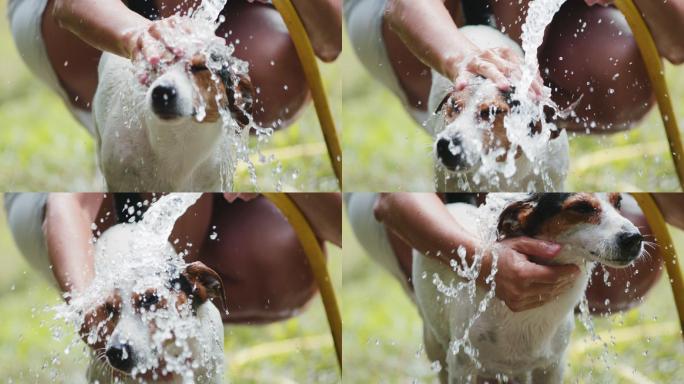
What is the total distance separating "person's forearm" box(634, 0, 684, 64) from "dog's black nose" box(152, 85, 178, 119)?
83 cm

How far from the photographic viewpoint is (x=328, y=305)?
2.24 metres

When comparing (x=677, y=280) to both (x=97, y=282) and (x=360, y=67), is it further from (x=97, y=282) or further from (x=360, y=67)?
(x=97, y=282)

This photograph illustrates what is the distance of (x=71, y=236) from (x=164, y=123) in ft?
0.87

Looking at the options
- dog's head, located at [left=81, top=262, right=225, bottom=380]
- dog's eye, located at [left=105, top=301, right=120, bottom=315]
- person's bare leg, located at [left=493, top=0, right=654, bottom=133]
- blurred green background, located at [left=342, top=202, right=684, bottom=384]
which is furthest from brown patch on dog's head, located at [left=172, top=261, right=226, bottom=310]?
person's bare leg, located at [left=493, top=0, right=654, bottom=133]

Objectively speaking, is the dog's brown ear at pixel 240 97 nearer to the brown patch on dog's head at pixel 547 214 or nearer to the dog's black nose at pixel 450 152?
the dog's black nose at pixel 450 152

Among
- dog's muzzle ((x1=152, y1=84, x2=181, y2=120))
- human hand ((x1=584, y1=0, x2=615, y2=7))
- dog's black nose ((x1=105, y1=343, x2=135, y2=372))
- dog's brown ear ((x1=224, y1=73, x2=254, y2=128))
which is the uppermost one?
human hand ((x1=584, y1=0, x2=615, y2=7))

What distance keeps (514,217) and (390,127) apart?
0.27 meters

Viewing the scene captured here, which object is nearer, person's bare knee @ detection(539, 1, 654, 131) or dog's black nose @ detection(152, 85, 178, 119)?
dog's black nose @ detection(152, 85, 178, 119)

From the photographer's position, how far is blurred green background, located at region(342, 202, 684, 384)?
2195mm

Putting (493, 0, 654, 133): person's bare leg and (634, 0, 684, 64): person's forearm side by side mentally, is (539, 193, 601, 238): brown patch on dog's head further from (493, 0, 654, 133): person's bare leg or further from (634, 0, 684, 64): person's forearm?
(634, 0, 684, 64): person's forearm

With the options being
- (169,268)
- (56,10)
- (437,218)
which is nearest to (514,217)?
(437,218)

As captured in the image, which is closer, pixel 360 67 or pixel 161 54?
pixel 161 54

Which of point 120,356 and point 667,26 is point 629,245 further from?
point 120,356

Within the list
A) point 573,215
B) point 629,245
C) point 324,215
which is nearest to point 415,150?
point 324,215
